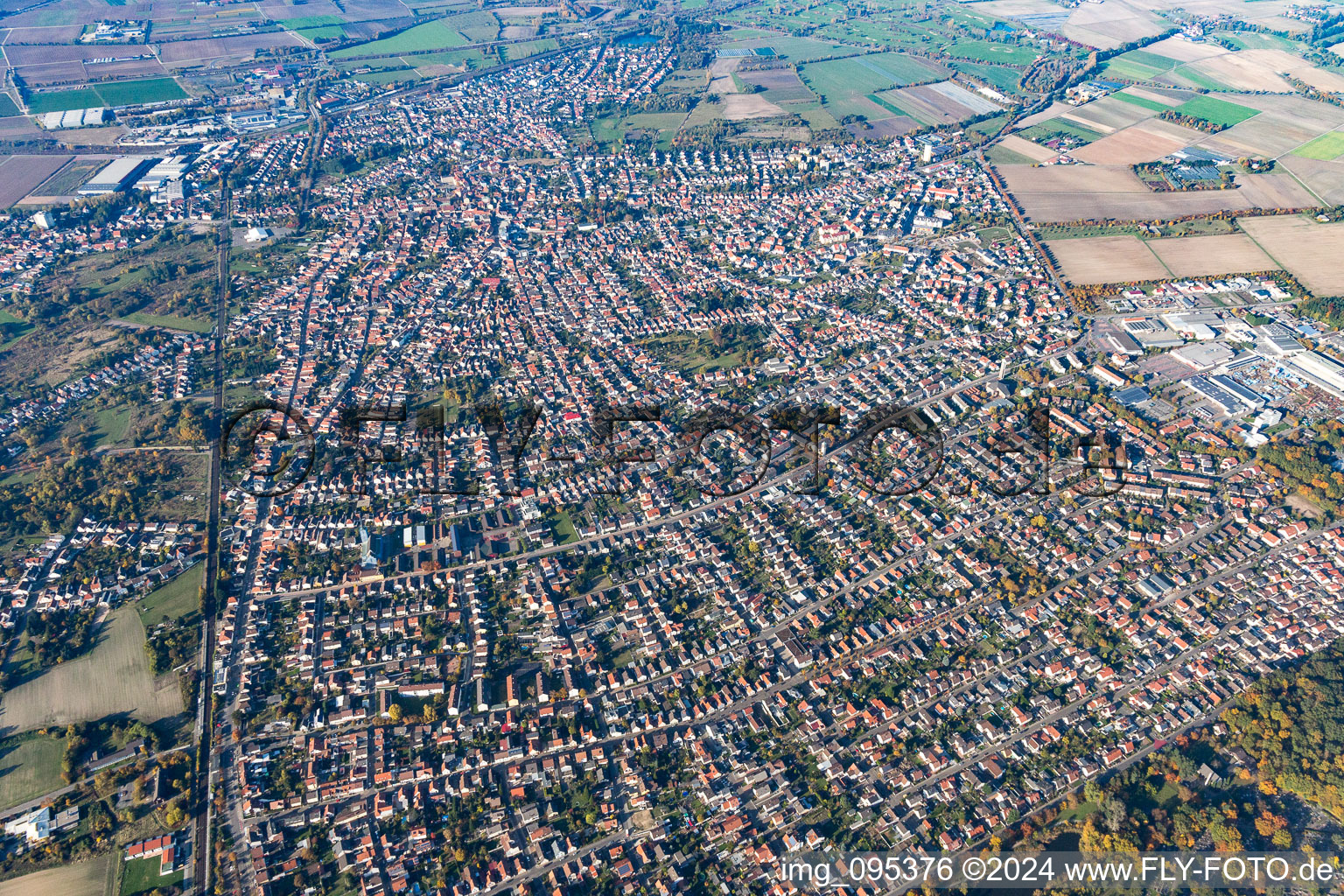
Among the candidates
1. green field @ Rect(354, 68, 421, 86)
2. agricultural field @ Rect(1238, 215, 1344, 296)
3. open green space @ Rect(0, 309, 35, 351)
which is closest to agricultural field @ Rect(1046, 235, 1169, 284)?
agricultural field @ Rect(1238, 215, 1344, 296)

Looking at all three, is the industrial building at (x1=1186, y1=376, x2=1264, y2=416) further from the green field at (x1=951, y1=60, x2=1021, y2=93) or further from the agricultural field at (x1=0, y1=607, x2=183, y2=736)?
the green field at (x1=951, y1=60, x2=1021, y2=93)

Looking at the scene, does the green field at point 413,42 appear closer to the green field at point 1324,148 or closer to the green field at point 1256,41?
the green field at point 1324,148

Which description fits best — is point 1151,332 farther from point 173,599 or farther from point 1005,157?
point 173,599

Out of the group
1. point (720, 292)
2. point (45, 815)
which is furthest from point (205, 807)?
point (720, 292)

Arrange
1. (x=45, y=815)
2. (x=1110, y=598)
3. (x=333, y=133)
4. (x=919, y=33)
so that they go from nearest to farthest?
(x=45, y=815)
(x=1110, y=598)
(x=333, y=133)
(x=919, y=33)

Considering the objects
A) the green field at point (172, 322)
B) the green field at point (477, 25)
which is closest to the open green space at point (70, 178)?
the green field at point (172, 322)

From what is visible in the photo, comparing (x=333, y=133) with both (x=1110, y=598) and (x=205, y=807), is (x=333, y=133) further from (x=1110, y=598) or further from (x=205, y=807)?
(x=1110, y=598)

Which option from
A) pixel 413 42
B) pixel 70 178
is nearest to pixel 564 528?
pixel 70 178
